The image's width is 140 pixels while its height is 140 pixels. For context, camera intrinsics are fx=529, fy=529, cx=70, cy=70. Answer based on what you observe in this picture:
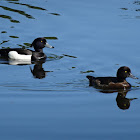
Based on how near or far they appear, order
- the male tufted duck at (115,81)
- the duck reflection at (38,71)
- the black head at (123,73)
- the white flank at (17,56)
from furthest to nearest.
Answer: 1. the white flank at (17,56)
2. the duck reflection at (38,71)
3. the black head at (123,73)
4. the male tufted duck at (115,81)

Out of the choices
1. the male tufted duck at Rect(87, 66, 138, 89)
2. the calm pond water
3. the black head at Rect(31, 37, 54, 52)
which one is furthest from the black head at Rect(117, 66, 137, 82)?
the black head at Rect(31, 37, 54, 52)

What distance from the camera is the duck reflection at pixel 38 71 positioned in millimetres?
14868

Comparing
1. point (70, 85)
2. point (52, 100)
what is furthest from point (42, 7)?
point (52, 100)

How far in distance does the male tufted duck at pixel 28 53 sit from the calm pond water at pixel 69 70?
1.16 ft

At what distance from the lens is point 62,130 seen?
1018 cm

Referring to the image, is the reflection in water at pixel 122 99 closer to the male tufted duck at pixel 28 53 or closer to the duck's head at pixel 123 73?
the duck's head at pixel 123 73

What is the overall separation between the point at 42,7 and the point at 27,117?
11.3 meters

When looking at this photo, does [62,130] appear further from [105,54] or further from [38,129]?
[105,54]

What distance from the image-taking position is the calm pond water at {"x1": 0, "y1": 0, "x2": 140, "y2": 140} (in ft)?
34.1

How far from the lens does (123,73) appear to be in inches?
549

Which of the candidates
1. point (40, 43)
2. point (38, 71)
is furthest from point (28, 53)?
point (38, 71)

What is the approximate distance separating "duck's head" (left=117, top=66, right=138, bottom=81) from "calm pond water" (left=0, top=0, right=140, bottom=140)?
35cm

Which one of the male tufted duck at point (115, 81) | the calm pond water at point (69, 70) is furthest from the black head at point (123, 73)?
the calm pond water at point (69, 70)

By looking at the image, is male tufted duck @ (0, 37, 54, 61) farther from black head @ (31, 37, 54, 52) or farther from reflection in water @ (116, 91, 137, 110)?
reflection in water @ (116, 91, 137, 110)
